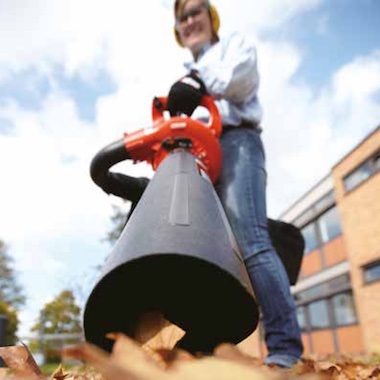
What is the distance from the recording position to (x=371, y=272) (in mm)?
15852

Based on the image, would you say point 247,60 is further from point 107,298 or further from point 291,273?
point 107,298

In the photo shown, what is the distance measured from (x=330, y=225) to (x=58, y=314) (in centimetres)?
2069

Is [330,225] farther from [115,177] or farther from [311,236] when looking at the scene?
[115,177]

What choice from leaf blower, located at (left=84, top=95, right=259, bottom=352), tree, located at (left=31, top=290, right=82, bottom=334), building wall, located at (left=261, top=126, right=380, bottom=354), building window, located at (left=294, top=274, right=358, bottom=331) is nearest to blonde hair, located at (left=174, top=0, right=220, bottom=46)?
leaf blower, located at (left=84, top=95, right=259, bottom=352)

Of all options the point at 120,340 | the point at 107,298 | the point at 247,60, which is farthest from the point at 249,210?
the point at 120,340

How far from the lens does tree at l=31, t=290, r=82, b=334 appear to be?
26.7 meters

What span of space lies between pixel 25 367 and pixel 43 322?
3540 centimetres

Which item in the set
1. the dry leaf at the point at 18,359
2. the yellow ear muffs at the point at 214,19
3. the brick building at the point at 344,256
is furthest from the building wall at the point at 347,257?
the dry leaf at the point at 18,359

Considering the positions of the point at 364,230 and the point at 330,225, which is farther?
the point at 330,225

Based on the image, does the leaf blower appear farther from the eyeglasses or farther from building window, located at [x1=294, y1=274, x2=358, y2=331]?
building window, located at [x1=294, y1=274, x2=358, y2=331]

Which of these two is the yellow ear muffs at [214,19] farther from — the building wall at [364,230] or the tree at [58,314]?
the tree at [58,314]

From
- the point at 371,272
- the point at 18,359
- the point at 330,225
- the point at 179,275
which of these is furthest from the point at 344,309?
the point at 18,359

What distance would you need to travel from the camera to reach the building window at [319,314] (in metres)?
19.6

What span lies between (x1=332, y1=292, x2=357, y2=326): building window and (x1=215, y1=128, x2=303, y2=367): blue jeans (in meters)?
17.3
